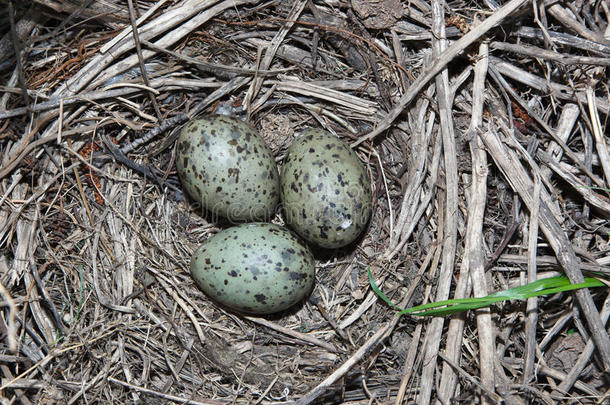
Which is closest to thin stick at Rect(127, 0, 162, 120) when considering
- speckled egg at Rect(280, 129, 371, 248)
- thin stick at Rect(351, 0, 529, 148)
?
speckled egg at Rect(280, 129, 371, 248)

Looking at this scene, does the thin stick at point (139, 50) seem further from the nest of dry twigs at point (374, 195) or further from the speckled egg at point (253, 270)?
the speckled egg at point (253, 270)

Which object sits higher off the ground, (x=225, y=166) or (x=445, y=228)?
(x=225, y=166)

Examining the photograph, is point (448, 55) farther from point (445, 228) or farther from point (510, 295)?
point (510, 295)

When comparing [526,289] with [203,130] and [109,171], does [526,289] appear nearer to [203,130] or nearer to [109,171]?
[203,130]

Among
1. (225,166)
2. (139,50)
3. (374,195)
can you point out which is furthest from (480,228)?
(139,50)

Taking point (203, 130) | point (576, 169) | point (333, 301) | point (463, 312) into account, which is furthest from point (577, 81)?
point (203, 130)

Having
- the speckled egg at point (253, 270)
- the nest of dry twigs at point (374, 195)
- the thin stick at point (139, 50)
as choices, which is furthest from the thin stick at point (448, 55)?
the thin stick at point (139, 50)
